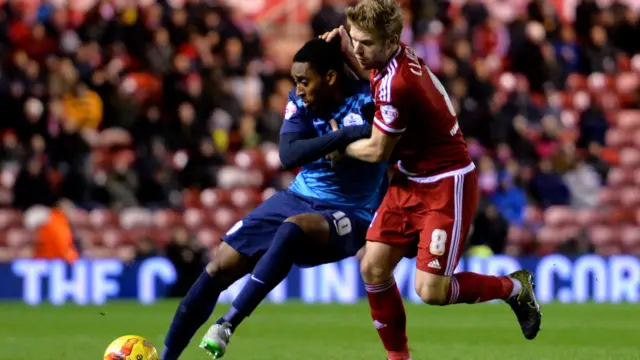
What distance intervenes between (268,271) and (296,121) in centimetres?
89

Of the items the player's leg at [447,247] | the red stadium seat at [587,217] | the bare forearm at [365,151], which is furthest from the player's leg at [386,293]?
the red stadium seat at [587,217]

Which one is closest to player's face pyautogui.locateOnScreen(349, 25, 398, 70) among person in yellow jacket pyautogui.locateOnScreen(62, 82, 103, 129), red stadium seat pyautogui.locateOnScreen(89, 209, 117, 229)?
red stadium seat pyautogui.locateOnScreen(89, 209, 117, 229)

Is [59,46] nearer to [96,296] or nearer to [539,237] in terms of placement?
[96,296]

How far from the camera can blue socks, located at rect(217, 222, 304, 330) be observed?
7.31m

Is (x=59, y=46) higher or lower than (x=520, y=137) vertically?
higher

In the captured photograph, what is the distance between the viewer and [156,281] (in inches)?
615

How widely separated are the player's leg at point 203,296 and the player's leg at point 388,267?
815mm

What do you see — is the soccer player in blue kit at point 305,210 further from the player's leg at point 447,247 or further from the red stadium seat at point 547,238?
the red stadium seat at point 547,238

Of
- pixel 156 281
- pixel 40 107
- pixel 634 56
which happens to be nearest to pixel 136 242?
pixel 156 281

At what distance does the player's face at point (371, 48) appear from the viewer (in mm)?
6832

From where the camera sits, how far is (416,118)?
698 cm

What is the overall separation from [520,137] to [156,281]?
568 centimetres

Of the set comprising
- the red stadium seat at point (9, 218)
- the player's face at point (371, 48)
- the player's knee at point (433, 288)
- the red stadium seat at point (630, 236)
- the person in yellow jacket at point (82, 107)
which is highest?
the player's face at point (371, 48)

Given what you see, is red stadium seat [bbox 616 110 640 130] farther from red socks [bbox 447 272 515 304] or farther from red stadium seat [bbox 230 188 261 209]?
red socks [bbox 447 272 515 304]
